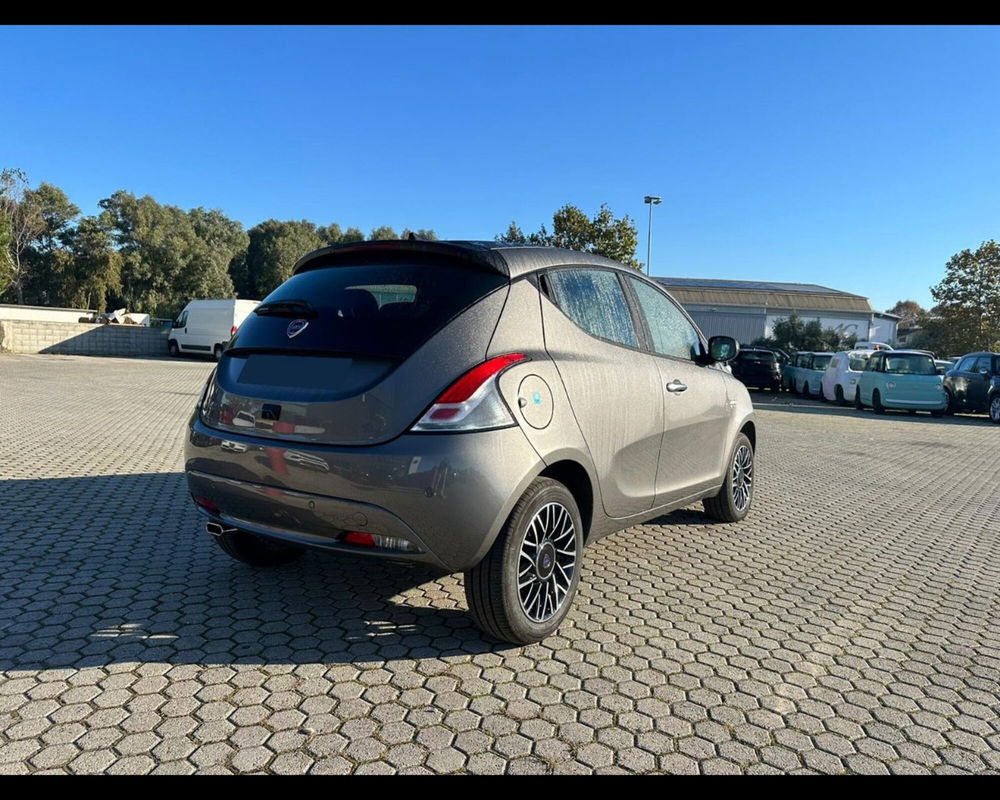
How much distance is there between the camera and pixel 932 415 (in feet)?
63.4

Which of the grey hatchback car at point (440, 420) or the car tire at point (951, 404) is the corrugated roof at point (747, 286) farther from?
A: the grey hatchback car at point (440, 420)

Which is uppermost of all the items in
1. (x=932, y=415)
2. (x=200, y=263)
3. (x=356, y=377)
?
(x=200, y=263)

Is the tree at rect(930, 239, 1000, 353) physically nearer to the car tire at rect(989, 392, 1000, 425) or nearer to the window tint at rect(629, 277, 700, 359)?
the car tire at rect(989, 392, 1000, 425)

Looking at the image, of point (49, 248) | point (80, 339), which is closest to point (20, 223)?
point (49, 248)

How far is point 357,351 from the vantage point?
3.11 m

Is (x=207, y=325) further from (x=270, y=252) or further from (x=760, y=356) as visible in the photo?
(x=270, y=252)

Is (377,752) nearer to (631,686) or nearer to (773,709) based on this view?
(631,686)

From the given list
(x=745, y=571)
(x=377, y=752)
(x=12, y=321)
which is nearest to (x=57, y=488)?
(x=377, y=752)

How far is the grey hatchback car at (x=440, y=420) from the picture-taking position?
2.96m

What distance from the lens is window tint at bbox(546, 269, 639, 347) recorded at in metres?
3.66

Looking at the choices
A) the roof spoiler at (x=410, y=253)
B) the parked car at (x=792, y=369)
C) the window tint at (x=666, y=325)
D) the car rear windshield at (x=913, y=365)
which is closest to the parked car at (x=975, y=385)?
the car rear windshield at (x=913, y=365)

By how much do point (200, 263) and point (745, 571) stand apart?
5709cm

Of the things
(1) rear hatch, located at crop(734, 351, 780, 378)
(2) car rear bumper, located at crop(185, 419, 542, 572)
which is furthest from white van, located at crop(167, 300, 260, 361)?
(2) car rear bumper, located at crop(185, 419, 542, 572)

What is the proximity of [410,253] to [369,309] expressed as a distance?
371 mm
